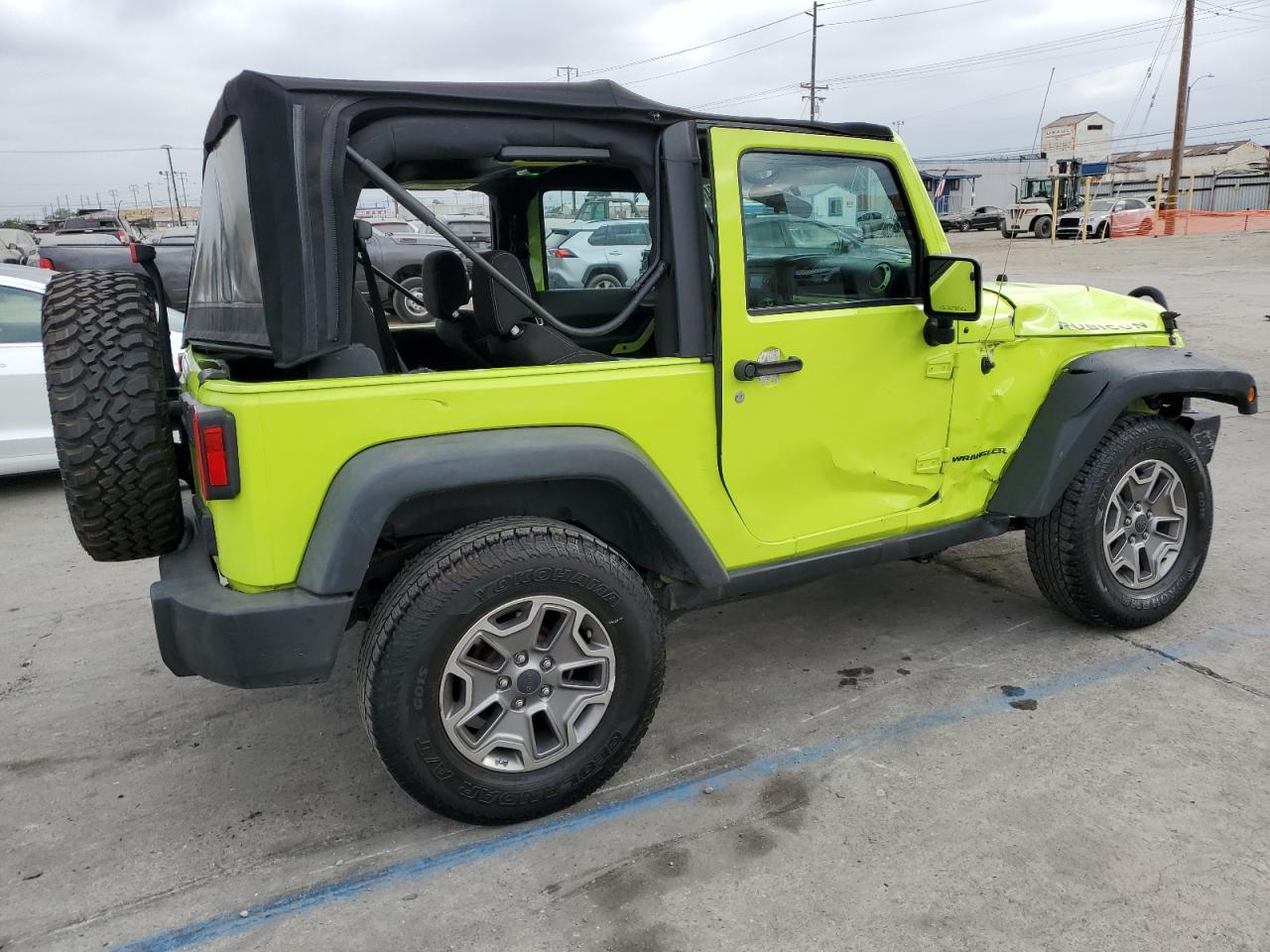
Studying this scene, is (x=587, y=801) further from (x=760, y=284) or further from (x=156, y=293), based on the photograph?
(x=156, y=293)

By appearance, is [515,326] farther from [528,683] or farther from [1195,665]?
[1195,665]

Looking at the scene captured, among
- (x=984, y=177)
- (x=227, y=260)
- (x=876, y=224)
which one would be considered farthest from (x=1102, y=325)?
(x=984, y=177)

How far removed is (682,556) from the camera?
2.81m

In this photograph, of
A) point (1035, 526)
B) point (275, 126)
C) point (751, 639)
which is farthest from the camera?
point (751, 639)

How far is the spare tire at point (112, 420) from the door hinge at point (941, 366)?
2441mm

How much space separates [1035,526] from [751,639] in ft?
3.93

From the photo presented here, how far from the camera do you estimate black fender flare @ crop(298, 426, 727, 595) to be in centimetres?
236

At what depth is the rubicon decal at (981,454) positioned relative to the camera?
346cm

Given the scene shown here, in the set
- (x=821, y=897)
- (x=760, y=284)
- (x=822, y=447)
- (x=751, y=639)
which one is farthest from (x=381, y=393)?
(x=751, y=639)

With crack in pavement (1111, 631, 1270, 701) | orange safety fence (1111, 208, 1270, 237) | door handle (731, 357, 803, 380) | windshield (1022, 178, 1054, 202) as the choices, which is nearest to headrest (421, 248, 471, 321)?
door handle (731, 357, 803, 380)

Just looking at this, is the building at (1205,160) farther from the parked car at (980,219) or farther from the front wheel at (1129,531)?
Result: the front wheel at (1129,531)

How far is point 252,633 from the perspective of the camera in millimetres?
2355

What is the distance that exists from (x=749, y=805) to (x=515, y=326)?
5.41 ft

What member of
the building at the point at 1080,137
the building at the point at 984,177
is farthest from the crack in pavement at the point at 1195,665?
the building at the point at 1080,137
